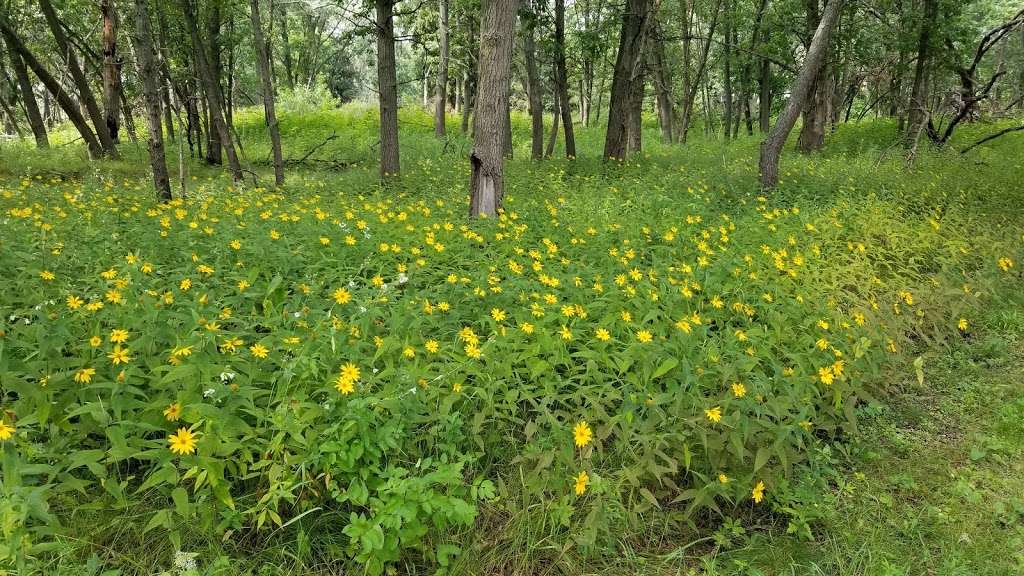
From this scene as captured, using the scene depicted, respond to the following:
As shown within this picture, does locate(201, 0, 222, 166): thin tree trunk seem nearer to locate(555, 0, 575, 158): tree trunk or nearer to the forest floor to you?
locate(555, 0, 575, 158): tree trunk

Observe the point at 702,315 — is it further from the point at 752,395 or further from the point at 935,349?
the point at 935,349

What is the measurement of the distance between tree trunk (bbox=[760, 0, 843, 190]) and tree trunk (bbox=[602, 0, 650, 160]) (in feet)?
10.3

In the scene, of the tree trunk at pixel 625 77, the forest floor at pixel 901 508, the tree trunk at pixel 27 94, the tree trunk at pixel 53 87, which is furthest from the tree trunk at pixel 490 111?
the tree trunk at pixel 27 94

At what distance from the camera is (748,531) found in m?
2.52

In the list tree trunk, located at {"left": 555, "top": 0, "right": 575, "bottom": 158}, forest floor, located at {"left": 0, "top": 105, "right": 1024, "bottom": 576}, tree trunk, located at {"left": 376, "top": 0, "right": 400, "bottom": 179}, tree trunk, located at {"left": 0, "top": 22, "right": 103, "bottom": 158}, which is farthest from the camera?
tree trunk, located at {"left": 555, "top": 0, "right": 575, "bottom": 158}

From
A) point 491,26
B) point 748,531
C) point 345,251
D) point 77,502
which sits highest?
point 491,26

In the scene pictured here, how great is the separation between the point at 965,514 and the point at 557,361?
212 centimetres

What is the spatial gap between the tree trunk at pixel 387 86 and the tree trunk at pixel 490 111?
3.72 m

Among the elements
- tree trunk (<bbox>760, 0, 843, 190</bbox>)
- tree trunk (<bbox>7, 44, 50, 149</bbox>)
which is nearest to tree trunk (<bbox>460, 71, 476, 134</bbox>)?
tree trunk (<bbox>7, 44, 50, 149</bbox>)

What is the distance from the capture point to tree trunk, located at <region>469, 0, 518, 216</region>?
5246 mm

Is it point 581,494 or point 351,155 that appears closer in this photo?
point 581,494

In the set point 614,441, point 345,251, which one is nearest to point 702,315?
point 614,441

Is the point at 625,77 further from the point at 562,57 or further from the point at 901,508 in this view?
the point at 901,508

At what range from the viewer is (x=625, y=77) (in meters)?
9.79
